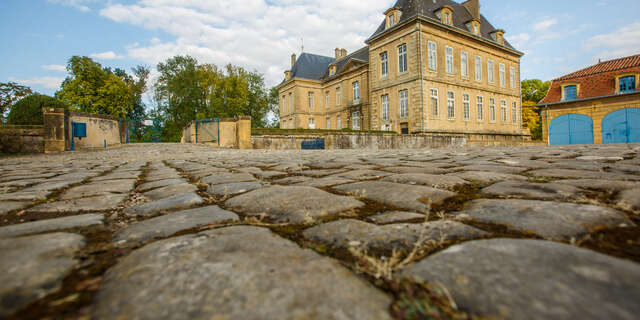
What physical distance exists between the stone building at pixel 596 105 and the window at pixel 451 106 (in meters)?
8.95

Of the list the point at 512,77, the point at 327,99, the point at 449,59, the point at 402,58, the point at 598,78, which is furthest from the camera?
the point at 327,99

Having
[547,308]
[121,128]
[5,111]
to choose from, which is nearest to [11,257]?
[547,308]

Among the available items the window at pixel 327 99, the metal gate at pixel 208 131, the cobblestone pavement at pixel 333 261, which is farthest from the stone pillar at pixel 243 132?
Result: the window at pixel 327 99

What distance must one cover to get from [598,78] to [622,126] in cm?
449

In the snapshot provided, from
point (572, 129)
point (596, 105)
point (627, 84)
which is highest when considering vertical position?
point (627, 84)

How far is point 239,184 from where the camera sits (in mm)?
2188

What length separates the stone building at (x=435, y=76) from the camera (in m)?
22.9

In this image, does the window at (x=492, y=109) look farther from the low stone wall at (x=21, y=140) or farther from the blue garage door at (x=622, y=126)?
the low stone wall at (x=21, y=140)

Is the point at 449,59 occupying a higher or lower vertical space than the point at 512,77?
higher

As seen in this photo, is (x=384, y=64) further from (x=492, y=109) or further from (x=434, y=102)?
(x=492, y=109)

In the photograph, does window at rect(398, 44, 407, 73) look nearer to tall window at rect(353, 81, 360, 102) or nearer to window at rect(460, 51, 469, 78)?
window at rect(460, 51, 469, 78)

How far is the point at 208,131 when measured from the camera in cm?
1611

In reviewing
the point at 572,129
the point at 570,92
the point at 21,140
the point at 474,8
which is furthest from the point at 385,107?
the point at 21,140

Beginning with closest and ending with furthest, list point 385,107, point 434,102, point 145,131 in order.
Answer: point 434,102 → point 145,131 → point 385,107
